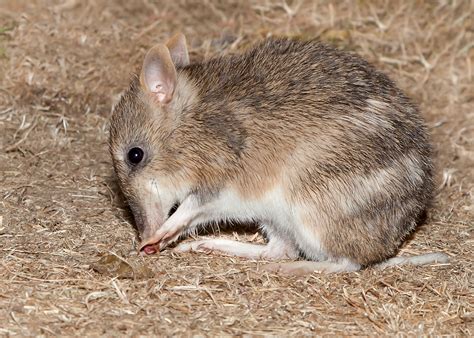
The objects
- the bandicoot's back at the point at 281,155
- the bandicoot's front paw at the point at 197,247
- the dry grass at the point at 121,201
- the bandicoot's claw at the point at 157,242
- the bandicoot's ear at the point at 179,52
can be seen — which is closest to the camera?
the dry grass at the point at 121,201

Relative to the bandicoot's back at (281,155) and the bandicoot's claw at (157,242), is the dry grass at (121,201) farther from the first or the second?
the bandicoot's back at (281,155)

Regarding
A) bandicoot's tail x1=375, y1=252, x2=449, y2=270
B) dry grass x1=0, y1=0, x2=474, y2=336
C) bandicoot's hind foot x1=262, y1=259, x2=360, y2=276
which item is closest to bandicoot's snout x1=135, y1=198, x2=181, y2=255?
dry grass x1=0, y1=0, x2=474, y2=336

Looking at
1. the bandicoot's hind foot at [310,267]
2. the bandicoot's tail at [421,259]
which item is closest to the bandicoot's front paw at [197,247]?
the bandicoot's hind foot at [310,267]

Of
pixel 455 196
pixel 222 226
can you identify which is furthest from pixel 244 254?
pixel 455 196

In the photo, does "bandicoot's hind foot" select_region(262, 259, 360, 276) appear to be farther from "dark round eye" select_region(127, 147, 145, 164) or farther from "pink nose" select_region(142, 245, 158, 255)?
"dark round eye" select_region(127, 147, 145, 164)

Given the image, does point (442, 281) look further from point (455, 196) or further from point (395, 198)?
point (455, 196)
